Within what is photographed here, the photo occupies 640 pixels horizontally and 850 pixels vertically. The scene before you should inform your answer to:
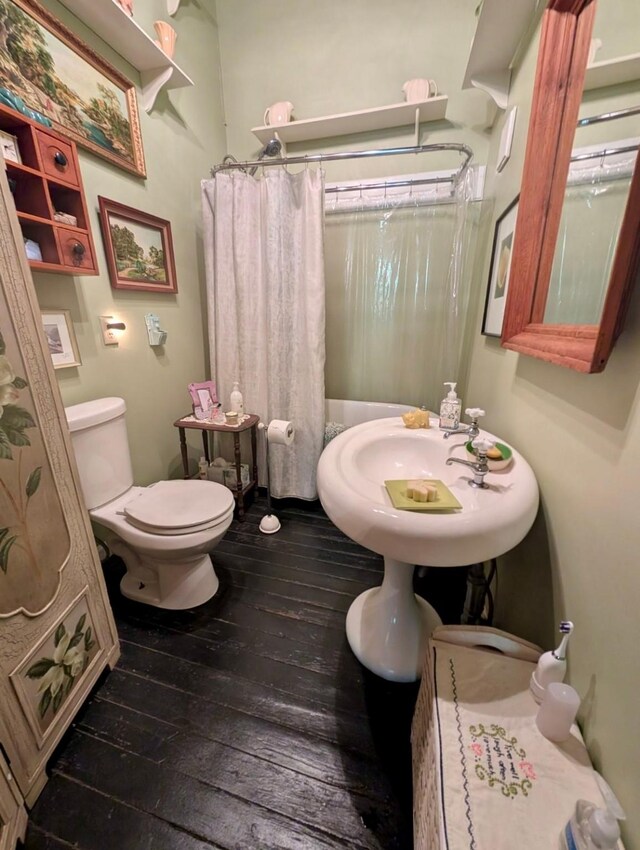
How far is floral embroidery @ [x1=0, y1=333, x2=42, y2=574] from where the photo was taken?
0.72 metres

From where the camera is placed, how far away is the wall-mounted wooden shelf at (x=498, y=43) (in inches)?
43.2

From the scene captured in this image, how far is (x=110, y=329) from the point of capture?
1467 millimetres

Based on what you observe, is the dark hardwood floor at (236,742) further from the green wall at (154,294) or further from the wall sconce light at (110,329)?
the wall sconce light at (110,329)

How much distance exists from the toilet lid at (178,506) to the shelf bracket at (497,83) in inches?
81.7

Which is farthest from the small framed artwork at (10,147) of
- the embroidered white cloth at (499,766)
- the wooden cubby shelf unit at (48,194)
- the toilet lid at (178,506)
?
the embroidered white cloth at (499,766)

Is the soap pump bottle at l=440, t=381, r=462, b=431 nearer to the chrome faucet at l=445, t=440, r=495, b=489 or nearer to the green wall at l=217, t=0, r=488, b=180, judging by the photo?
the chrome faucet at l=445, t=440, r=495, b=489

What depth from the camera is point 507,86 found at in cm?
136

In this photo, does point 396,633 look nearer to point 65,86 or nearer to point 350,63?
point 65,86

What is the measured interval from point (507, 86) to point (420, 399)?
4.70ft

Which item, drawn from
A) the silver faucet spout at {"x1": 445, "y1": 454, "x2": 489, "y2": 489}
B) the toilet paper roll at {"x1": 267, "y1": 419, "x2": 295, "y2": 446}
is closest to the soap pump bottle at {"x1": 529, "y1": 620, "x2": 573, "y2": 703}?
the silver faucet spout at {"x1": 445, "y1": 454, "x2": 489, "y2": 489}

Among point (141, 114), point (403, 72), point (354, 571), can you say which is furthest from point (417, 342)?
point (141, 114)

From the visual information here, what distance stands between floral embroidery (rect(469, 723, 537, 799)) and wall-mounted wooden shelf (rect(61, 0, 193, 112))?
95.9 inches

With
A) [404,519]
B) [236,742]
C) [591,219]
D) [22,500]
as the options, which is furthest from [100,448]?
[591,219]

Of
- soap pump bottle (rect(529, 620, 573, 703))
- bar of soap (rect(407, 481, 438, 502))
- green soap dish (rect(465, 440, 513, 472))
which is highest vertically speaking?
green soap dish (rect(465, 440, 513, 472))
